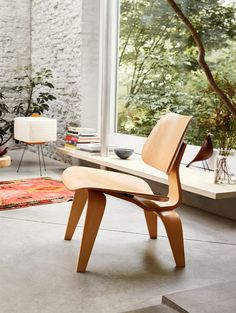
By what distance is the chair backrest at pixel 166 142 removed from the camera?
107 inches

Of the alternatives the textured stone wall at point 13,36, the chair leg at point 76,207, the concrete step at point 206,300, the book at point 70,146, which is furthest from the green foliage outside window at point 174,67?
the textured stone wall at point 13,36

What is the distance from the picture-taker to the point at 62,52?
244 inches

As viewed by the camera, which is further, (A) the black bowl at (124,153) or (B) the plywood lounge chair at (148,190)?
(A) the black bowl at (124,153)

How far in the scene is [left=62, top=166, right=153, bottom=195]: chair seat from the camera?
2.52m

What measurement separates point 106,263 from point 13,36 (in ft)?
17.5

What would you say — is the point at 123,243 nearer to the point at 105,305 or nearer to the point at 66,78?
the point at 105,305

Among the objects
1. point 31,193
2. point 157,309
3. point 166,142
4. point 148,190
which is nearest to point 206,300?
point 157,309

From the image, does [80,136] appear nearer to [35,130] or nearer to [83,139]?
[83,139]

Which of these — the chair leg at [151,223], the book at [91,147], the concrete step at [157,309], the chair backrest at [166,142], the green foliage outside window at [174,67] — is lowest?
the concrete step at [157,309]

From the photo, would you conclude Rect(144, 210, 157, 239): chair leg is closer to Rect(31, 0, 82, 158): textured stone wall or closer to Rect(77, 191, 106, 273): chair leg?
Rect(77, 191, 106, 273): chair leg

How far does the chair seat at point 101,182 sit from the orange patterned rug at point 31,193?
1128 mm

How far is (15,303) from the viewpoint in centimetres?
216

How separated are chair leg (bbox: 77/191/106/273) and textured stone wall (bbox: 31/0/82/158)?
3414 millimetres

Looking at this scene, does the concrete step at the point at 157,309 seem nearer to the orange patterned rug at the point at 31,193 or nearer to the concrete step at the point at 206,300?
the concrete step at the point at 206,300
